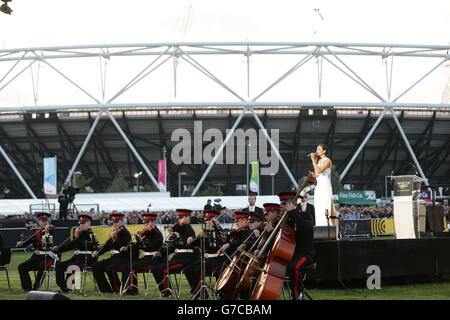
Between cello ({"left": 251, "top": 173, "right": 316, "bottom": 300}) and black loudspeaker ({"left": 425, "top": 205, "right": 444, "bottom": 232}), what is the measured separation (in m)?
9.18

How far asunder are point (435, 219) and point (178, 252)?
7157 mm

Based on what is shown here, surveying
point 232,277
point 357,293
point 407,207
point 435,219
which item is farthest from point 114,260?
point 435,219

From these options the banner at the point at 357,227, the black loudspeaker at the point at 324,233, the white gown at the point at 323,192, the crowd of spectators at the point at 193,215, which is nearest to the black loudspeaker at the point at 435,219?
the white gown at the point at 323,192

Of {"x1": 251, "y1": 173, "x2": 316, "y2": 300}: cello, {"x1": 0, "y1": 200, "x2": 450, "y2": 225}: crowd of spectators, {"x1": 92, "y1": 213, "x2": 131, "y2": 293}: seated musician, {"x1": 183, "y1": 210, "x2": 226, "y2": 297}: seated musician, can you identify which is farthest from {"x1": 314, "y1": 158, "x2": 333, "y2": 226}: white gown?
{"x1": 0, "y1": 200, "x2": 450, "y2": 225}: crowd of spectators

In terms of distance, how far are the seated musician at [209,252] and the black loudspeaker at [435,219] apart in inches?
270

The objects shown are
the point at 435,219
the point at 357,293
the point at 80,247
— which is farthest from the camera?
the point at 435,219

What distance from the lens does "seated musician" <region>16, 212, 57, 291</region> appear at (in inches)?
587

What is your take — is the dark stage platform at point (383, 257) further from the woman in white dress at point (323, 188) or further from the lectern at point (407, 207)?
the lectern at point (407, 207)

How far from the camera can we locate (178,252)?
1382 centimetres

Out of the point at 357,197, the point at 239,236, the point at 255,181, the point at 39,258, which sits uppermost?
the point at 255,181

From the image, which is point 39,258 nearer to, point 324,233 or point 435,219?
point 324,233

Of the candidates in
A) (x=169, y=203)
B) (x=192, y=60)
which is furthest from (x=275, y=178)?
(x=169, y=203)

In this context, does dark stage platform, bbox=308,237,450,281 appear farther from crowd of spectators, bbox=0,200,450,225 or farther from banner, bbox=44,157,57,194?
banner, bbox=44,157,57,194

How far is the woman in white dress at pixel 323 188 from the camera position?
14219mm
